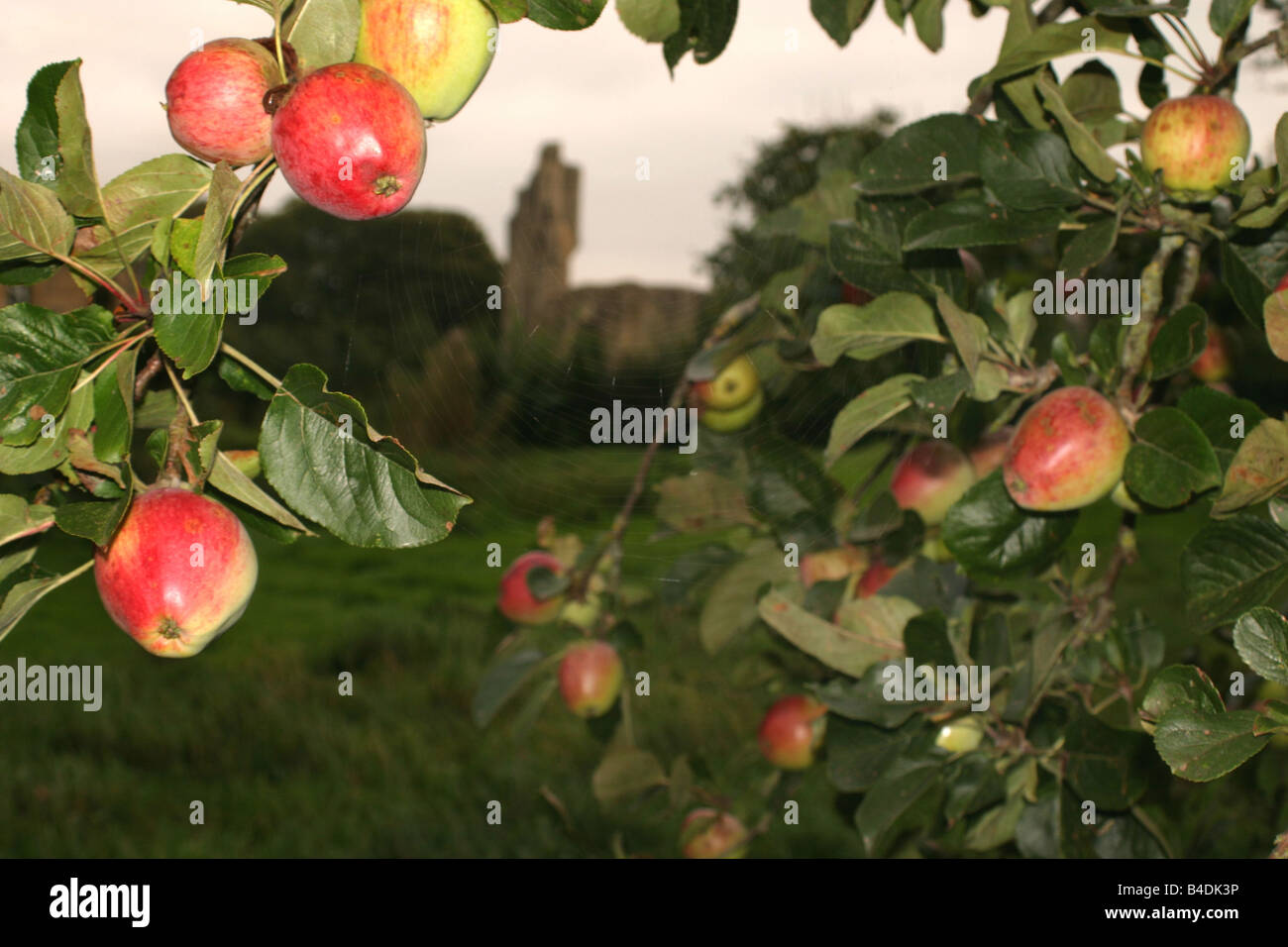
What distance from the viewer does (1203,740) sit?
51cm

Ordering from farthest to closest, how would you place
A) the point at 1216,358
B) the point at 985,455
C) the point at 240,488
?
1. the point at 985,455
2. the point at 1216,358
3. the point at 240,488

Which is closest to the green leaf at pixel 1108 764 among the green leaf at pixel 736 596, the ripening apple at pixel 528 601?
the green leaf at pixel 736 596

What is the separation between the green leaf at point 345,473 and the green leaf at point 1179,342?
507mm

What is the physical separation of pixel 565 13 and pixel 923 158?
41cm

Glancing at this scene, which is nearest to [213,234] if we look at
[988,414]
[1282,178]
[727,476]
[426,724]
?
[1282,178]

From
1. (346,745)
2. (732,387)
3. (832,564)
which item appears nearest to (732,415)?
(732,387)

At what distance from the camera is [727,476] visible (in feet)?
4.00

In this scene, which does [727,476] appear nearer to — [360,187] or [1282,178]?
[1282,178]

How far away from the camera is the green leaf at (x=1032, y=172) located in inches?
28.5

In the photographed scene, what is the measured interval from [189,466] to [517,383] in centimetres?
283

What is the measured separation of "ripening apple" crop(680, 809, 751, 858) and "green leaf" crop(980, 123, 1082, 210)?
2.74ft

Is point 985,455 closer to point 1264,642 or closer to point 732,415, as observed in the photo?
point 732,415

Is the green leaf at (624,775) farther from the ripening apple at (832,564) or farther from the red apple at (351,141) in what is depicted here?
the red apple at (351,141)

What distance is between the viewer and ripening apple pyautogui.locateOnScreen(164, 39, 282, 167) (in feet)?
1.34
